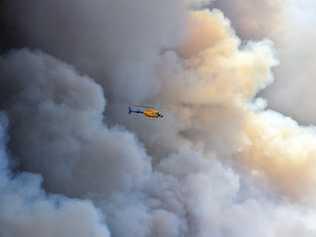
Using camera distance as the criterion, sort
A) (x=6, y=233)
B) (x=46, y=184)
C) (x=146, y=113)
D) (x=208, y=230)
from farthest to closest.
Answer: (x=208, y=230)
(x=146, y=113)
(x=46, y=184)
(x=6, y=233)

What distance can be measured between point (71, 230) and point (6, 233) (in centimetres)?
431

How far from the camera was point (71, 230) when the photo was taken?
40.7 metres

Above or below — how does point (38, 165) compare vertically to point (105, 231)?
above

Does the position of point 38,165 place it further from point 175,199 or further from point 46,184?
point 175,199

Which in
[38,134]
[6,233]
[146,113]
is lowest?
[6,233]

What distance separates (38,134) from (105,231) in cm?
864

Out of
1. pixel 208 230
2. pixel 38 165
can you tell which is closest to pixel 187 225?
pixel 208 230

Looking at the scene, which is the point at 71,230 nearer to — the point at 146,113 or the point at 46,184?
the point at 46,184

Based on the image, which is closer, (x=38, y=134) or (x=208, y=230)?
(x=38, y=134)

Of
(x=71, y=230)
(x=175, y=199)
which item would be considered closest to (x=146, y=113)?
(x=175, y=199)

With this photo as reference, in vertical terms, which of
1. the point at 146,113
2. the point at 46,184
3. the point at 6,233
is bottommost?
the point at 6,233

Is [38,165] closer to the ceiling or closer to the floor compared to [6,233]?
closer to the ceiling

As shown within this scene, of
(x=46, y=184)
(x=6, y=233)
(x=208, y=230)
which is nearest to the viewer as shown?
(x=6, y=233)

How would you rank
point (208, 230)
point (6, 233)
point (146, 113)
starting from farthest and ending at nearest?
point (208, 230) < point (146, 113) < point (6, 233)
